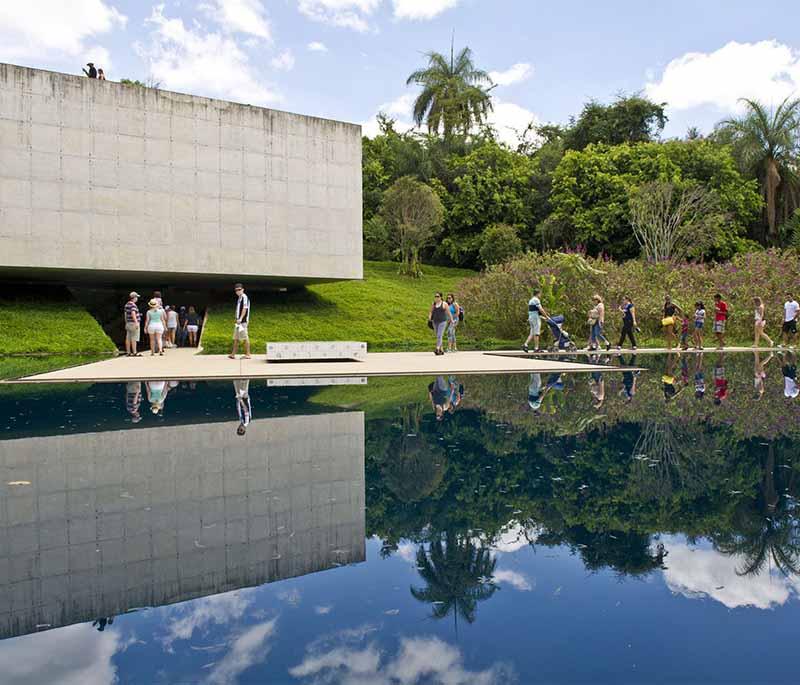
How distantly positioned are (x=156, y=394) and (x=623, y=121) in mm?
41911

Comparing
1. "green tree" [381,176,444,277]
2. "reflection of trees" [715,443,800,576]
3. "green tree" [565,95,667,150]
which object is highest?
"green tree" [565,95,667,150]

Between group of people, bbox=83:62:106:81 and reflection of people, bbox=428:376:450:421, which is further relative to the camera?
group of people, bbox=83:62:106:81

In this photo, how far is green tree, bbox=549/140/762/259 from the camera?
39.2m

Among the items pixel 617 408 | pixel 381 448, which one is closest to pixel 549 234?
pixel 617 408

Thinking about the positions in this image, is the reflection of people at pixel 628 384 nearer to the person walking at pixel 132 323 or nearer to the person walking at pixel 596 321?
the person walking at pixel 596 321

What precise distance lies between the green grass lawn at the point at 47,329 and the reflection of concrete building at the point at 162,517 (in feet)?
51.5

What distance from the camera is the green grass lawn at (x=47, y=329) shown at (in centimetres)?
2130

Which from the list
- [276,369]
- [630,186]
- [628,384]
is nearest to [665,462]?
[628,384]

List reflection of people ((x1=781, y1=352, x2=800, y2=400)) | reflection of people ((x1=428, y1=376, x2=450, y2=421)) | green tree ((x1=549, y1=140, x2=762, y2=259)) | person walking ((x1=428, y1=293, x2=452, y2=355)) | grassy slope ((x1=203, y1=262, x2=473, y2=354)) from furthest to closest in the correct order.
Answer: green tree ((x1=549, y1=140, x2=762, y2=259))
grassy slope ((x1=203, y1=262, x2=473, y2=354))
person walking ((x1=428, y1=293, x2=452, y2=355))
reflection of people ((x1=781, y1=352, x2=800, y2=400))
reflection of people ((x1=428, y1=376, x2=450, y2=421))

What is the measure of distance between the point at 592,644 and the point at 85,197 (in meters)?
24.7

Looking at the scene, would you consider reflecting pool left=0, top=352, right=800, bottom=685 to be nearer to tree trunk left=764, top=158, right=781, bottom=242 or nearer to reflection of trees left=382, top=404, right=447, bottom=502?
reflection of trees left=382, top=404, right=447, bottom=502

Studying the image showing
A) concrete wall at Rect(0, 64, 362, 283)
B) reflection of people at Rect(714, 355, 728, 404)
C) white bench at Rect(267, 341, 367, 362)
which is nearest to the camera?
reflection of people at Rect(714, 355, 728, 404)

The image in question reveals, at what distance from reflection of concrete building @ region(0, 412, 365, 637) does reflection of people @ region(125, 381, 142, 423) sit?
4.39ft

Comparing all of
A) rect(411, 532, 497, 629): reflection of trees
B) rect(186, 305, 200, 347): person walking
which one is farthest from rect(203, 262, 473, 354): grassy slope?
rect(411, 532, 497, 629): reflection of trees
